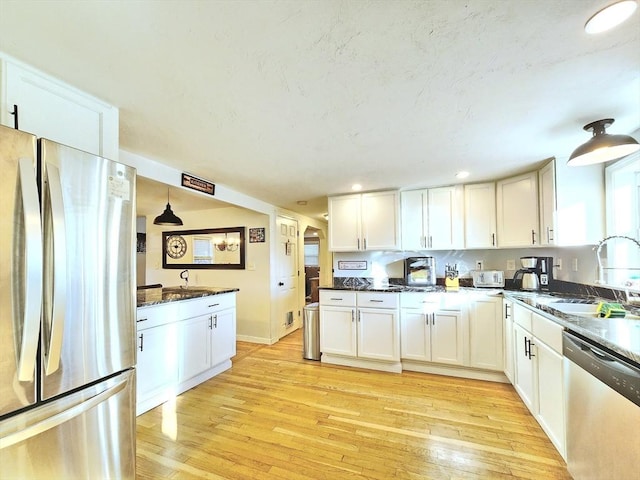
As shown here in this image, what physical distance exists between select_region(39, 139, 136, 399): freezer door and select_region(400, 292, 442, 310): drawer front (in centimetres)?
266

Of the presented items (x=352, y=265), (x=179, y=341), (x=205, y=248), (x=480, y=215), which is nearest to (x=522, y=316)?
(x=480, y=215)

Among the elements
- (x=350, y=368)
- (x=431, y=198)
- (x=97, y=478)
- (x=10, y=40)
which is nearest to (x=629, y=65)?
(x=431, y=198)

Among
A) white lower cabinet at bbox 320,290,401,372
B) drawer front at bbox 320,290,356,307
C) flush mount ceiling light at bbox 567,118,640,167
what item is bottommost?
white lower cabinet at bbox 320,290,401,372

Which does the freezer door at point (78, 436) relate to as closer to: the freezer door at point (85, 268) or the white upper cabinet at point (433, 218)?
the freezer door at point (85, 268)

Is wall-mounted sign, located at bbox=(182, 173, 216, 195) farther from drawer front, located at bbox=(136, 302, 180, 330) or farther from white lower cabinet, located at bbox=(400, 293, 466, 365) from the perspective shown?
white lower cabinet, located at bbox=(400, 293, 466, 365)

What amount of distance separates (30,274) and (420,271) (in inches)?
139

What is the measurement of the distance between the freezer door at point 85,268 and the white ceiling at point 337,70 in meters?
0.48

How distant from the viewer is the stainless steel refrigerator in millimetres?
988

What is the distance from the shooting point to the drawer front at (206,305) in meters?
2.77

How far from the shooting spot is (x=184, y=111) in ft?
5.59

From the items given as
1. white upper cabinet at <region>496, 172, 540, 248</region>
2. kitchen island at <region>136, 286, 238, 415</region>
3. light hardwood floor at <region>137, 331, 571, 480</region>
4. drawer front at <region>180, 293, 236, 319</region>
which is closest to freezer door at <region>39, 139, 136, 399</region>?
light hardwood floor at <region>137, 331, 571, 480</region>

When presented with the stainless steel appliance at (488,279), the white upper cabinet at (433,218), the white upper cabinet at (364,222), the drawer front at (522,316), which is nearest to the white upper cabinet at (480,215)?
the white upper cabinet at (433,218)

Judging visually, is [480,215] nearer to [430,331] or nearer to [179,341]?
[430,331]

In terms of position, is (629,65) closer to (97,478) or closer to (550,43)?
(550,43)
